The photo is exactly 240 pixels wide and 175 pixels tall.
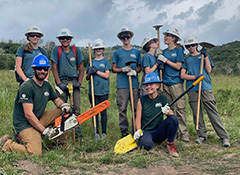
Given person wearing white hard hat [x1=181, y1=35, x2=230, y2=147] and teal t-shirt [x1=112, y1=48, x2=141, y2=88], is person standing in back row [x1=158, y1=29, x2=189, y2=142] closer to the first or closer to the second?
person wearing white hard hat [x1=181, y1=35, x2=230, y2=147]

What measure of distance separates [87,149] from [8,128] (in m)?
2.18

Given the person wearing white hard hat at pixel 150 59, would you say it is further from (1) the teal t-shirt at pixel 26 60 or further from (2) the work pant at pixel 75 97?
(1) the teal t-shirt at pixel 26 60

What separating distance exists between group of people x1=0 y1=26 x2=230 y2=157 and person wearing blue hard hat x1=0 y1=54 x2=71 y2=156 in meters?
0.02

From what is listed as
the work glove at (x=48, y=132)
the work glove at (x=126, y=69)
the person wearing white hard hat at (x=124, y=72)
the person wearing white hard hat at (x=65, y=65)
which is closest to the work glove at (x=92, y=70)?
the person wearing white hard hat at (x=65, y=65)

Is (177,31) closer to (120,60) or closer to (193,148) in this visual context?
(120,60)

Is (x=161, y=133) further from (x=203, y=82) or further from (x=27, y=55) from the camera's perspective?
(x=27, y=55)

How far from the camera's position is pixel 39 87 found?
16.1 ft

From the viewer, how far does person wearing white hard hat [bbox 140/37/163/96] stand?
566 centimetres

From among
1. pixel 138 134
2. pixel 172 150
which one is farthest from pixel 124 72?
pixel 172 150

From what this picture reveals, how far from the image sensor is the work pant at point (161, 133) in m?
4.90

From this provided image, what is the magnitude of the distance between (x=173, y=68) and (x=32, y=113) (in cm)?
298

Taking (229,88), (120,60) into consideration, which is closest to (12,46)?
(229,88)

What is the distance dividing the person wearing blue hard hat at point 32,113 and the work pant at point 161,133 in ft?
4.99

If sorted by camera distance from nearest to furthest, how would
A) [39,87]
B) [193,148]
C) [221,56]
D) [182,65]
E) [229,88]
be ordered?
[39,87] < [193,148] < [182,65] < [229,88] < [221,56]
